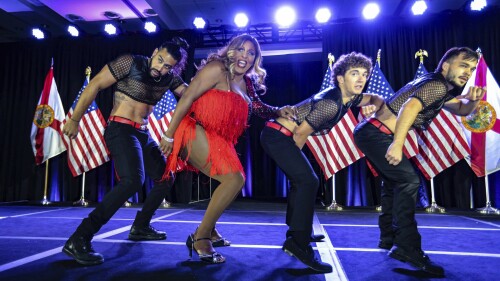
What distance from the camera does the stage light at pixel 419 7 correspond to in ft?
20.0

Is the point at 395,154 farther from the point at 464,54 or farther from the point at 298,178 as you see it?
the point at 464,54

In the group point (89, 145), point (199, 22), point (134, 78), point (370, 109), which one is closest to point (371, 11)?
point (199, 22)

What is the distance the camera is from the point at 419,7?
617cm

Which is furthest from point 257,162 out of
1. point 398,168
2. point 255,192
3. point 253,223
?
point 398,168

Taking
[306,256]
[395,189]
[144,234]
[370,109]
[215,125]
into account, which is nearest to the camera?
[306,256]

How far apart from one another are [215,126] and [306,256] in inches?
36.0

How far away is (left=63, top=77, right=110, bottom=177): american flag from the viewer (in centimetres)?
599

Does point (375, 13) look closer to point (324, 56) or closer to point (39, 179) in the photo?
point (324, 56)

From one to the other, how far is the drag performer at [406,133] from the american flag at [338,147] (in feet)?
10.1

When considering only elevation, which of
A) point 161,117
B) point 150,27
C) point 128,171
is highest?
point 150,27

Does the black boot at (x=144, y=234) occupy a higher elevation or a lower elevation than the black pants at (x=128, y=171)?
lower

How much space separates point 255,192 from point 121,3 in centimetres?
502

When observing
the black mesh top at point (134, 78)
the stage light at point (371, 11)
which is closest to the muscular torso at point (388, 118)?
the black mesh top at point (134, 78)

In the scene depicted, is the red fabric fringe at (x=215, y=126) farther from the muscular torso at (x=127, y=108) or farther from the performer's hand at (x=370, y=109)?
the performer's hand at (x=370, y=109)
